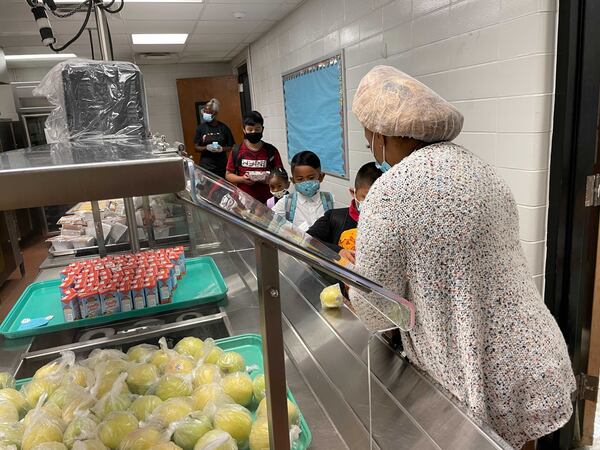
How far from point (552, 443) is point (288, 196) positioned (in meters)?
1.82

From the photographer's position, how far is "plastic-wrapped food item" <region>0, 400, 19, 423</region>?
2.70 feet

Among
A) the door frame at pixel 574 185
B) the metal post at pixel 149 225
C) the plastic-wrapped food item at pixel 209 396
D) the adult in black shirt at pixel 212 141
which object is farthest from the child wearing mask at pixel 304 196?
the adult in black shirt at pixel 212 141

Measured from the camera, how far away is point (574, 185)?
5.77 feet

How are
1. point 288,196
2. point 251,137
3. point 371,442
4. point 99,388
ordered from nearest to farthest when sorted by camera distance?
point 371,442, point 99,388, point 288,196, point 251,137

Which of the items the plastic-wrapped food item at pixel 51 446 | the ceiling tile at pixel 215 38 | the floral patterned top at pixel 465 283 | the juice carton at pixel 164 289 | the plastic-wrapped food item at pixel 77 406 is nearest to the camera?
the plastic-wrapped food item at pixel 51 446

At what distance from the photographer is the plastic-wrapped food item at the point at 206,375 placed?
0.93m

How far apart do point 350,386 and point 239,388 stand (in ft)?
0.78

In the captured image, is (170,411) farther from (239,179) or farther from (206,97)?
(206,97)

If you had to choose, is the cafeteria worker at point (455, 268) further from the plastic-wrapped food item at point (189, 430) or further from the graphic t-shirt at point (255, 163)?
the graphic t-shirt at point (255, 163)

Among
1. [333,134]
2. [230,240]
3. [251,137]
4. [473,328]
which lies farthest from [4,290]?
[473,328]

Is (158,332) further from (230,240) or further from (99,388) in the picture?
(230,240)

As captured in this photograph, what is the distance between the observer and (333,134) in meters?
3.76

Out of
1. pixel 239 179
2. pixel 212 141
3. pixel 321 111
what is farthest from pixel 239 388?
pixel 212 141

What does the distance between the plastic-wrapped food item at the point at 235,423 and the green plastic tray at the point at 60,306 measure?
0.73 metres
